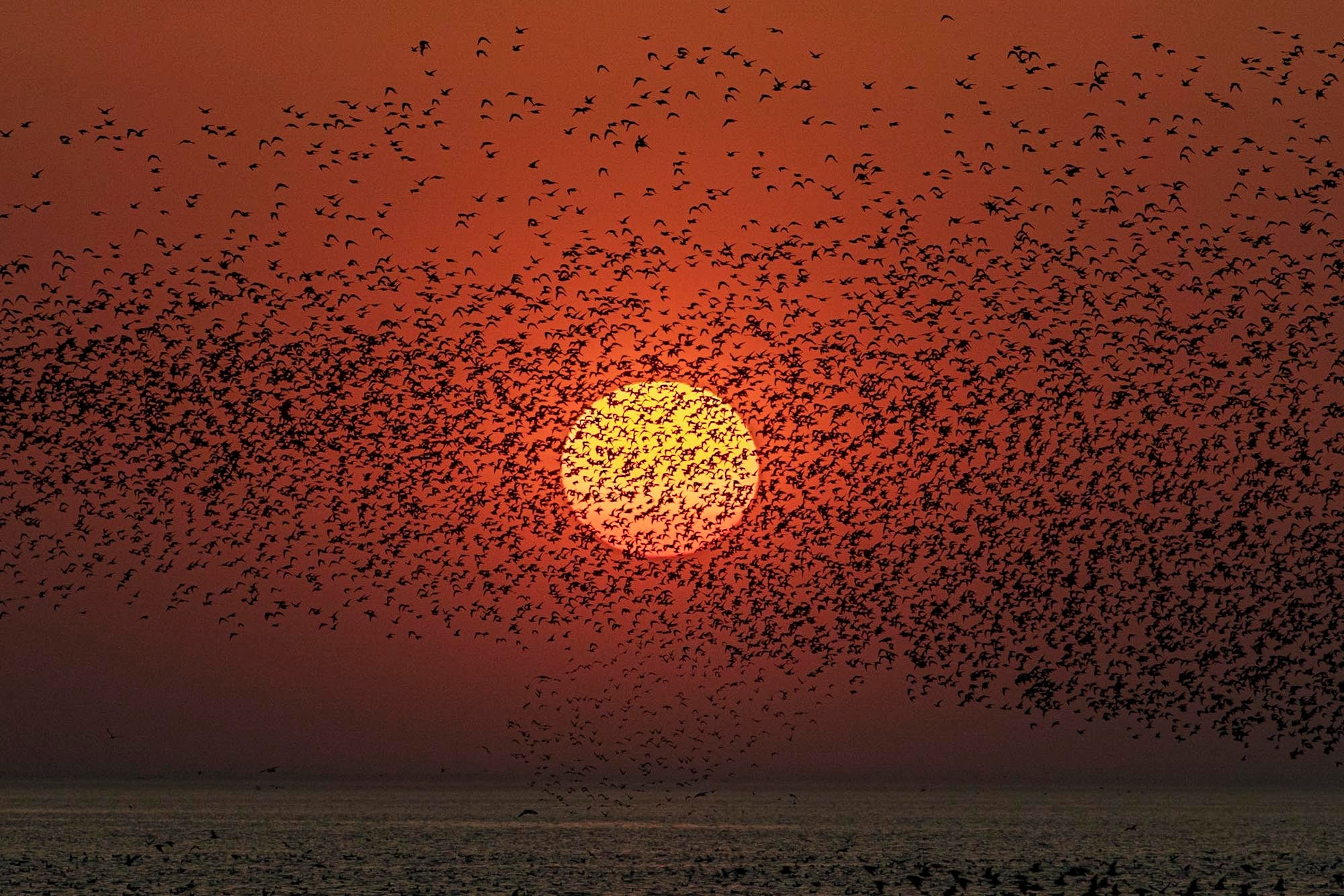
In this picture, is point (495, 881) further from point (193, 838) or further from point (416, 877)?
point (193, 838)

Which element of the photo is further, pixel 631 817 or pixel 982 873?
pixel 631 817

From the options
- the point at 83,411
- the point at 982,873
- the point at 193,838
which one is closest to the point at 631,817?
the point at 193,838

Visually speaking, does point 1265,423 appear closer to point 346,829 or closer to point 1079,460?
point 1079,460

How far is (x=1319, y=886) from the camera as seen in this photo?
71250 millimetres

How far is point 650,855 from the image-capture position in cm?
9569

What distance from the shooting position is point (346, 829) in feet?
447

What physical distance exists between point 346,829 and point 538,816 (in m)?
40.7

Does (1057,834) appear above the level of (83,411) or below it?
below

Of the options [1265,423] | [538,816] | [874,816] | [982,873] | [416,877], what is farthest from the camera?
[874,816]

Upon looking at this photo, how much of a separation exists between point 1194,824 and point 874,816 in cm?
3798

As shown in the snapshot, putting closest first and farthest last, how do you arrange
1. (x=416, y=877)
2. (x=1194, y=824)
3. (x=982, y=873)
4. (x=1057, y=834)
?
1. (x=416, y=877)
2. (x=982, y=873)
3. (x=1057, y=834)
4. (x=1194, y=824)

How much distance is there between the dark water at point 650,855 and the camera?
7025 centimetres

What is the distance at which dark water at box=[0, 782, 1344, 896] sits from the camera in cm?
7025

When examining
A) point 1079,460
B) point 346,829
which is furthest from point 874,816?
point 1079,460
